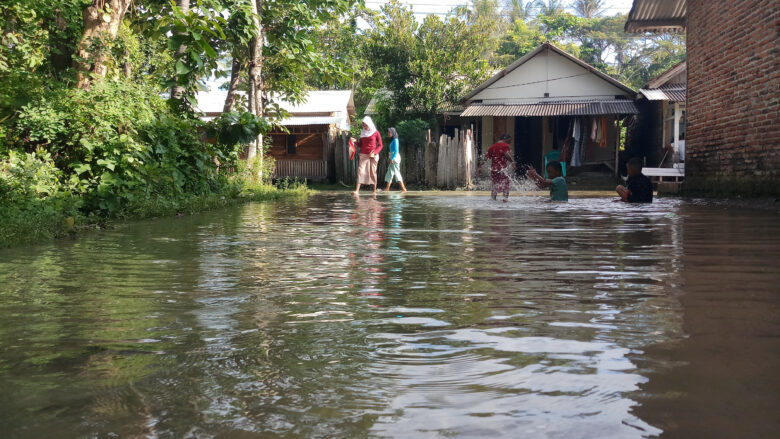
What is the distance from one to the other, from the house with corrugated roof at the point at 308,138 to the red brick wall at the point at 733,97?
52.4ft

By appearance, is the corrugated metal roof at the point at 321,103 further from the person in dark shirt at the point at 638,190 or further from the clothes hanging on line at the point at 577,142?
the person in dark shirt at the point at 638,190

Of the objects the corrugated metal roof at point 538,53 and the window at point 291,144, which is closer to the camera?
the corrugated metal roof at point 538,53

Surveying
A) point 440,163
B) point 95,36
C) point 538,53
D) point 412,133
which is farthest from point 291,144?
point 95,36

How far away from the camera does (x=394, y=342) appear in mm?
2736

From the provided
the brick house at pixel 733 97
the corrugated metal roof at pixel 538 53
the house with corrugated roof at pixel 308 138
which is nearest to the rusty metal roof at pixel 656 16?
the brick house at pixel 733 97

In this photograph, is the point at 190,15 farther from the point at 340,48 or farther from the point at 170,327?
the point at 340,48

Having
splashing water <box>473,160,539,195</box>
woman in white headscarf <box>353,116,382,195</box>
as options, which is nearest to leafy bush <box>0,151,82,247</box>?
woman in white headscarf <box>353,116,382,195</box>

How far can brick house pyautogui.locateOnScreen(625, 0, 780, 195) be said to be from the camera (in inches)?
410

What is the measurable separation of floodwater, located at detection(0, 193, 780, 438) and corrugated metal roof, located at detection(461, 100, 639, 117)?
17764 mm

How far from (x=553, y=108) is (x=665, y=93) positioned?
3666mm

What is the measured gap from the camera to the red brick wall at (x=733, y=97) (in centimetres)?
1041

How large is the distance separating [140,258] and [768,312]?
171 inches

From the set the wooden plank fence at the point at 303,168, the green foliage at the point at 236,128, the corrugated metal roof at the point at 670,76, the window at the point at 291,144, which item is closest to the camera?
the green foliage at the point at 236,128

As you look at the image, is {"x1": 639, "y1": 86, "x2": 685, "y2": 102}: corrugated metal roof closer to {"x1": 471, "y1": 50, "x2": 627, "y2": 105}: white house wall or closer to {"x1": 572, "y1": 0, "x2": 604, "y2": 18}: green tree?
{"x1": 471, "y1": 50, "x2": 627, "y2": 105}: white house wall
